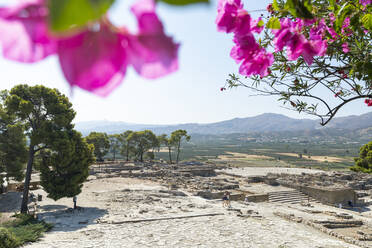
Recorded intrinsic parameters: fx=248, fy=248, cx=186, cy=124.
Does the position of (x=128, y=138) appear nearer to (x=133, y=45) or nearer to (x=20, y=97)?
(x=20, y=97)

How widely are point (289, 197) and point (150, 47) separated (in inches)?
903

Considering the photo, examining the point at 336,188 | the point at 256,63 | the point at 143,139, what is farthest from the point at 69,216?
the point at 143,139

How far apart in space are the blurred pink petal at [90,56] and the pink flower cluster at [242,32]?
56 centimetres

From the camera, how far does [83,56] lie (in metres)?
0.33

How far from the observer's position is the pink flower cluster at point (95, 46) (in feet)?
1.01

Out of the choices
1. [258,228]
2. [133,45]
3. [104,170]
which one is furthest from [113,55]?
[104,170]

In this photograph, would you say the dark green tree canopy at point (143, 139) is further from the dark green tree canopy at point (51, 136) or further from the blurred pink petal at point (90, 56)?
the blurred pink petal at point (90, 56)

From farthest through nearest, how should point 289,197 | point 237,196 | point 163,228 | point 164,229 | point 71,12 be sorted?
point 289,197, point 237,196, point 163,228, point 164,229, point 71,12

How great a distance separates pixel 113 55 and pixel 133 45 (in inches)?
1.3

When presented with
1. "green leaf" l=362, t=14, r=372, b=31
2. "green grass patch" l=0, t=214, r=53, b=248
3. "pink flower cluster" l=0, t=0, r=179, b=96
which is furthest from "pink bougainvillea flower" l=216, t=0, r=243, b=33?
"green grass patch" l=0, t=214, r=53, b=248

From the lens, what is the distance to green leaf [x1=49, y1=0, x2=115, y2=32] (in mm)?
225

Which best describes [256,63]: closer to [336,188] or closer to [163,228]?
[163,228]

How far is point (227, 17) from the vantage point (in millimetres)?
811

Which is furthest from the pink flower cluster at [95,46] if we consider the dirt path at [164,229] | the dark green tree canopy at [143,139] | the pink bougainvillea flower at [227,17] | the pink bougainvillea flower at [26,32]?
the dark green tree canopy at [143,139]
